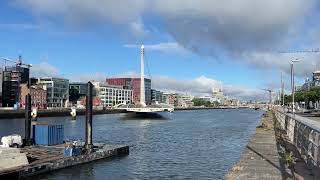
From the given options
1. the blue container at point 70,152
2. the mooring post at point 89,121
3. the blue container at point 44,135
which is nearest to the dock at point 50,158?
the blue container at point 70,152

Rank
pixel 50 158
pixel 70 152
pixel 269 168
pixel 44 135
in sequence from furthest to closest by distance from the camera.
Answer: pixel 44 135 → pixel 70 152 → pixel 50 158 → pixel 269 168

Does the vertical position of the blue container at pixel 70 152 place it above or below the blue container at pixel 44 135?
below

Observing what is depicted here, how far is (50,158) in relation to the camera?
1521 inches

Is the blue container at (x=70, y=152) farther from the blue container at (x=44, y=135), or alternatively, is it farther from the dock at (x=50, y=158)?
the blue container at (x=44, y=135)

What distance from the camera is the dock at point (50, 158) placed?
31.9 meters

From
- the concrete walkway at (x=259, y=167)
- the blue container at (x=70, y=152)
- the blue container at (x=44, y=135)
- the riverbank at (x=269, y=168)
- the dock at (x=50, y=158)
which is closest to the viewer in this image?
the concrete walkway at (x=259, y=167)

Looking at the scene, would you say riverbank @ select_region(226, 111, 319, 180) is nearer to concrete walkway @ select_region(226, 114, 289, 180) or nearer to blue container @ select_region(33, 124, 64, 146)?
concrete walkway @ select_region(226, 114, 289, 180)

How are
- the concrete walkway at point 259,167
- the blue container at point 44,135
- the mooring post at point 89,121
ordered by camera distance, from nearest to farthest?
the concrete walkway at point 259,167 < the mooring post at point 89,121 < the blue container at point 44,135

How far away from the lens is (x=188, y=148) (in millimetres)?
57719

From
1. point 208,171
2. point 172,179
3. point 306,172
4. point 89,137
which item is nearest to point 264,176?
point 306,172

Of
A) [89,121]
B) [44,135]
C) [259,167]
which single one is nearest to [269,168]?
[259,167]

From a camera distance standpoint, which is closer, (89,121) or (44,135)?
(89,121)

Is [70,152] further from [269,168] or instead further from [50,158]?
[269,168]

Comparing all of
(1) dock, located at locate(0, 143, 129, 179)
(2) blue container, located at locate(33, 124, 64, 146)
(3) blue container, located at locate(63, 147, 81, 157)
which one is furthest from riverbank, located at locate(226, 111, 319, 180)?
Result: (2) blue container, located at locate(33, 124, 64, 146)
